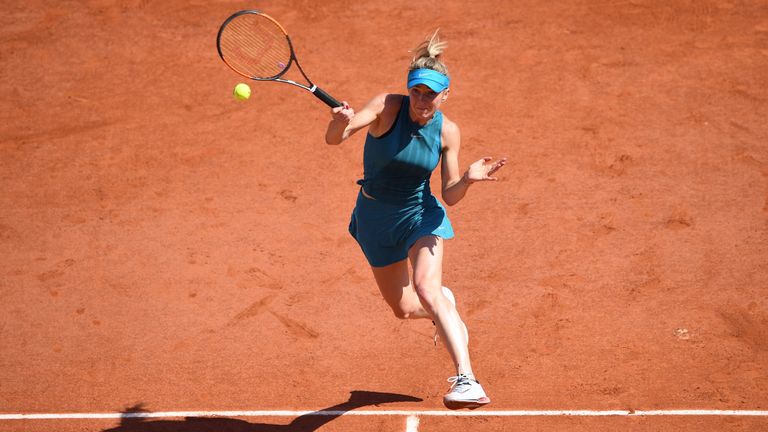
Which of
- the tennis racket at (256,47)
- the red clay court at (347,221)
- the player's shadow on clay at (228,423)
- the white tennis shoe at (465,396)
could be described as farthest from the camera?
the red clay court at (347,221)

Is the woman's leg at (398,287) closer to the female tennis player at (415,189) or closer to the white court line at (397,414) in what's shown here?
the female tennis player at (415,189)

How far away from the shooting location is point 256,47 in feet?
21.2

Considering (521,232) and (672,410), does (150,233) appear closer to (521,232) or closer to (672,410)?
(521,232)

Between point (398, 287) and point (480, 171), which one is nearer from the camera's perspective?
point (480, 171)

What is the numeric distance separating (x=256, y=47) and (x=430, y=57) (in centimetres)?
158

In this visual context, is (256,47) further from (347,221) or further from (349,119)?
(347,221)

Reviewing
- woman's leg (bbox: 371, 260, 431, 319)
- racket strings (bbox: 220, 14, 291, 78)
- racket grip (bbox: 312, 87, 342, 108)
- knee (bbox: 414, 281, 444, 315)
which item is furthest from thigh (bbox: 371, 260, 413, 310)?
racket strings (bbox: 220, 14, 291, 78)

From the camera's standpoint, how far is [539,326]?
23.9 ft

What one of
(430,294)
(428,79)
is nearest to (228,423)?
(430,294)

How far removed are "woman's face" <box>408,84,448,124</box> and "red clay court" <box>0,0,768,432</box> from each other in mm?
2322

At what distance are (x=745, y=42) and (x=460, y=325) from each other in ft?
24.5

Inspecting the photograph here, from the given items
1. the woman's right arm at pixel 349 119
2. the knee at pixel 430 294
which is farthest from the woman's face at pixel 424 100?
the knee at pixel 430 294

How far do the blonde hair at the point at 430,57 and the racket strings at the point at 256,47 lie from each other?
1214mm

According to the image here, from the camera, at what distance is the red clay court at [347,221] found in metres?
6.75
